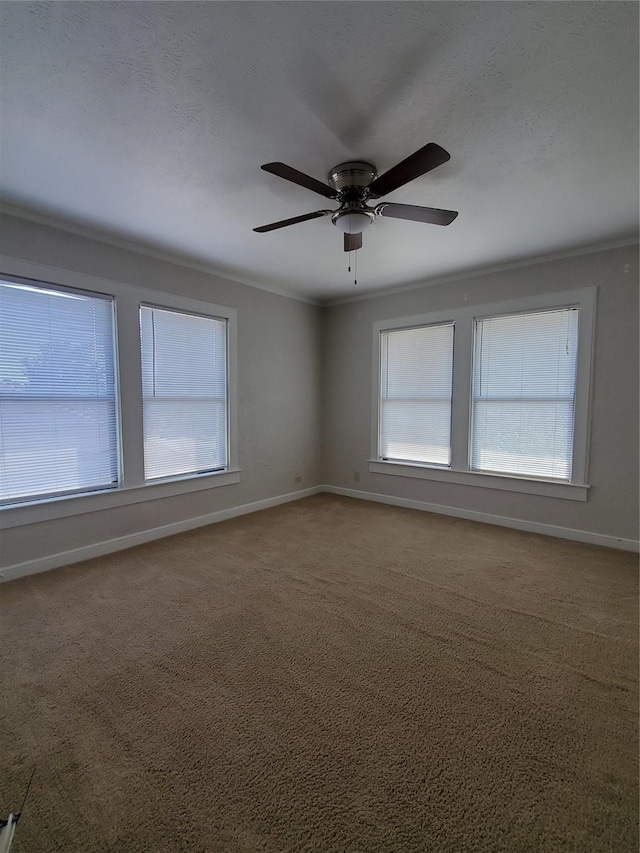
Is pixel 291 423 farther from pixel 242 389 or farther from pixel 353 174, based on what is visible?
pixel 353 174

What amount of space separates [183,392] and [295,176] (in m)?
2.53

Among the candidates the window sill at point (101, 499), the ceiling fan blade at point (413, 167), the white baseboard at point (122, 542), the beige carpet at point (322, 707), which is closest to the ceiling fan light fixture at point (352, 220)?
the ceiling fan blade at point (413, 167)

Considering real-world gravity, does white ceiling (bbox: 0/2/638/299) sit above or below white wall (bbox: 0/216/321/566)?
above

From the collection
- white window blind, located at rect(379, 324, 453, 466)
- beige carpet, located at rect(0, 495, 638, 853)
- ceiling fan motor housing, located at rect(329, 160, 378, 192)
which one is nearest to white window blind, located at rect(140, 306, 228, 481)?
beige carpet, located at rect(0, 495, 638, 853)

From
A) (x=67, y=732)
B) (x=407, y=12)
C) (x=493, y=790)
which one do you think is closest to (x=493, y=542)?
(x=493, y=790)

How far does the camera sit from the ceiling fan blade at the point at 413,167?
5.30ft

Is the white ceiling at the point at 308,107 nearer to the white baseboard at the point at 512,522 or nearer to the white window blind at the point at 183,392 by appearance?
the white window blind at the point at 183,392

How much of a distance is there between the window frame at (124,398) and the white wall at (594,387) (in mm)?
2026

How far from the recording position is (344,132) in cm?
194

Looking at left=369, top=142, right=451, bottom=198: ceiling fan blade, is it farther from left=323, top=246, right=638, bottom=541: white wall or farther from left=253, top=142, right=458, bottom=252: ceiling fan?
left=323, top=246, right=638, bottom=541: white wall

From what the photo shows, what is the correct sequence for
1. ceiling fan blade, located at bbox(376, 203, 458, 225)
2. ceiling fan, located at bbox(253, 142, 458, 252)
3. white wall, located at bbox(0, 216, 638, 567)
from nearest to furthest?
ceiling fan, located at bbox(253, 142, 458, 252) → ceiling fan blade, located at bbox(376, 203, 458, 225) → white wall, located at bbox(0, 216, 638, 567)

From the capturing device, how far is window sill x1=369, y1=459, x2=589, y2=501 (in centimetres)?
364

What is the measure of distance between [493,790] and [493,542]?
2.48 metres

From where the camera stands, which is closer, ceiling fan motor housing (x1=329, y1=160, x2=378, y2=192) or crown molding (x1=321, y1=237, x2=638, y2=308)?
ceiling fan motor housing (x1=329, y1=160, x2=378, y2=192)
